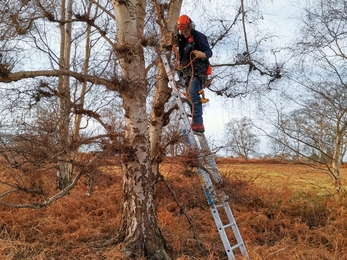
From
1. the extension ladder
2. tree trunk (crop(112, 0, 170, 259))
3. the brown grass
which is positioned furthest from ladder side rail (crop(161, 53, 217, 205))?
tree trunk (crop(112, 0, 170, 259))

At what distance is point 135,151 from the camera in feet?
14.8

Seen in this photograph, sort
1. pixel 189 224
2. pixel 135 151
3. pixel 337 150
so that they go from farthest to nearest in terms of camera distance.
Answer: pixel 337 150, pixel 189 224, pixel 135 151

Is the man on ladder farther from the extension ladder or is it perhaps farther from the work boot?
the extension ladder

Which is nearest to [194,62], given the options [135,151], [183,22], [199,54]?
[199,54]

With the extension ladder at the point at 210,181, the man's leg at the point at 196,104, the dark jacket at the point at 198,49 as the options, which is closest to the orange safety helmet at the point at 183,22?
the dark jacket at the point at 198,49

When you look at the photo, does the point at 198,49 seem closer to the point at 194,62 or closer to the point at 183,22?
the point at 194,62

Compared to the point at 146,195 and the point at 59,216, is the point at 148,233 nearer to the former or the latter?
the point at 146,195

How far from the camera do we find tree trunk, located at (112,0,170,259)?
4.50 metres

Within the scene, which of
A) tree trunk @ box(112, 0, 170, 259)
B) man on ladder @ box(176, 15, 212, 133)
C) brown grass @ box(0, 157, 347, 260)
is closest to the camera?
tree trunk @ box(112, 0, 170, 259)

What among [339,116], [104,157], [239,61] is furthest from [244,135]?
[104,157]

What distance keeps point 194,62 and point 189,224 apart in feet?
11.7

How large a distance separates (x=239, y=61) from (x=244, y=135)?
39.6 ft

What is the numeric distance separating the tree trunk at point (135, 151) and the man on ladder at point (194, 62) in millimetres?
669

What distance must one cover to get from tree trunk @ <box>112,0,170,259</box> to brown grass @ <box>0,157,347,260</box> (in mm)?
350
